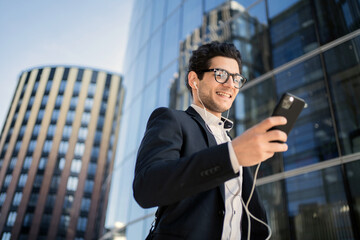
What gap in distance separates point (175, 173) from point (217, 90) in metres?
0.73

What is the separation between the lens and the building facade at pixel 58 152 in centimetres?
4716

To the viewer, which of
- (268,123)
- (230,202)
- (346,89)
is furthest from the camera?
(346,89)

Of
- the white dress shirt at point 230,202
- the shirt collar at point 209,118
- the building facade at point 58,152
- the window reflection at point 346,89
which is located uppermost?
the building facade at point 58,152

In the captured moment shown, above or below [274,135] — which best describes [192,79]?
above

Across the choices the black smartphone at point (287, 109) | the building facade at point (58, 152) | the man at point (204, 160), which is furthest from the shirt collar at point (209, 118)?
the building facade at point (58, 152)

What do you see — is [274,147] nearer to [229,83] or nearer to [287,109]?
[287,109]

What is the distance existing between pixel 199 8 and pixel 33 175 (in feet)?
158

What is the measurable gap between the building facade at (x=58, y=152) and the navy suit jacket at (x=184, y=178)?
46.0 meters

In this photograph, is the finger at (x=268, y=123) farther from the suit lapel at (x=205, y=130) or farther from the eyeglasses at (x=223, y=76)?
the eyeglasses at (x=223, y=76)

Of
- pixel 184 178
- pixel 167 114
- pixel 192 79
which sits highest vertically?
pixel 192 79

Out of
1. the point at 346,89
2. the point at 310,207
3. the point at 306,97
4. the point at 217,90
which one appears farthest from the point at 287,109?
the point at 306,97

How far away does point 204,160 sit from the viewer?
0.97m

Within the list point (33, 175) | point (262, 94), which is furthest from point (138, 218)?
point (33, 175)

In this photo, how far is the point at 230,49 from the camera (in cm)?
167
